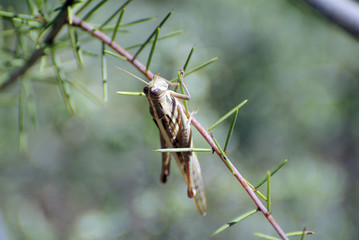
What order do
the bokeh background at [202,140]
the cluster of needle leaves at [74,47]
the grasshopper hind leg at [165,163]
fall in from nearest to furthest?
the cluster of needle leaves at [74,47]
the grasshopper hind leg at [165,163]
the bokeh background at [202,140]

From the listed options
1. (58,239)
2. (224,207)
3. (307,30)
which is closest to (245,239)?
(224,207)

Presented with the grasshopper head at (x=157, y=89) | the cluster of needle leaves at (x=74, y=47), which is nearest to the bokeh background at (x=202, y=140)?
the cluster of needle leaves at (x=74, y=47)

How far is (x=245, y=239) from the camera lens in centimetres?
113

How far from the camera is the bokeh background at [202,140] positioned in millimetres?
968

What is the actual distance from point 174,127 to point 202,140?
1.50ft

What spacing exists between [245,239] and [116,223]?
18.5 inches

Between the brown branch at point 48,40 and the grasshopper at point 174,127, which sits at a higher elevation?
the brown branch at point 48,40

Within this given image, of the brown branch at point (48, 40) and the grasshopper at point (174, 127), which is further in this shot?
the grasshopper at point (174, 127)

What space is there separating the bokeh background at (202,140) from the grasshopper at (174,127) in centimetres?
21

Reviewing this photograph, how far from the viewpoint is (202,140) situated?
962mm

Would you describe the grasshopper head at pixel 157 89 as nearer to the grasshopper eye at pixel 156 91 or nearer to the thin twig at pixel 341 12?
the grasshopper eye at pixel 156 91

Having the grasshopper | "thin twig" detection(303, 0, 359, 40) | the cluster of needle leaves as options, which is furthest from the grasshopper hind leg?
"thin twig" detection(303, 0, 359, 40)

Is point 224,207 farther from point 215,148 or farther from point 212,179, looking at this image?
point 215,148

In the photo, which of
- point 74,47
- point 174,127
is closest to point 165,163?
point 174,127
